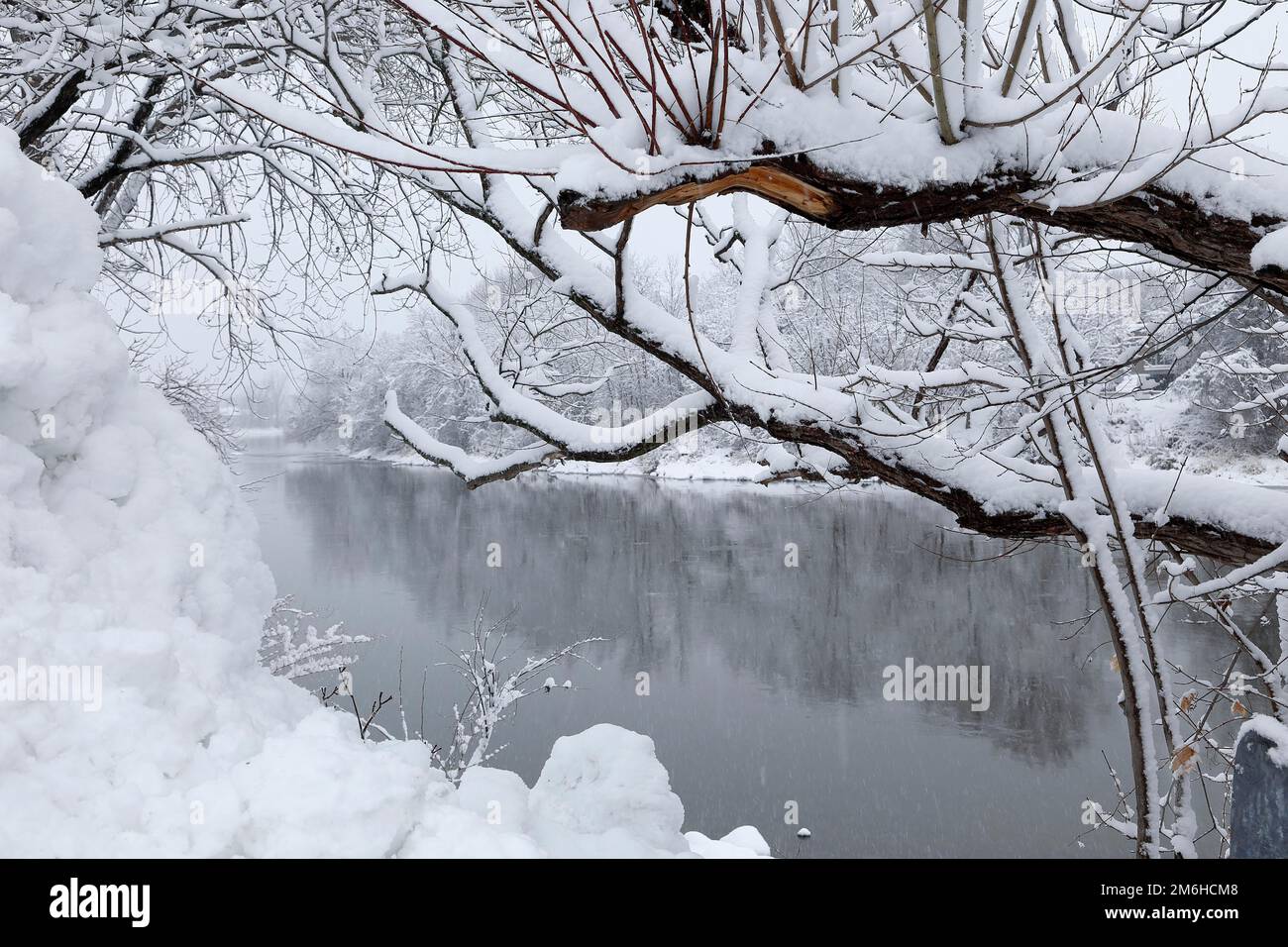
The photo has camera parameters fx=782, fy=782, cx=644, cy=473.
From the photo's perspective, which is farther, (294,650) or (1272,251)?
(294,650)

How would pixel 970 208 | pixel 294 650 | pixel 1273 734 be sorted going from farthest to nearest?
pixel 294 650, pixel 1273 734, pixel 970 208

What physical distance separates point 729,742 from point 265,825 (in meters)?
10.6

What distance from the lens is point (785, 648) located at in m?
14.1

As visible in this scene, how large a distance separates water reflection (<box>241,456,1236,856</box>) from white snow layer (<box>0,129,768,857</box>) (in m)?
3.28

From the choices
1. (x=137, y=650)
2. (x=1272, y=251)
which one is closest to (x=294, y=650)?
(x=137, y=650)

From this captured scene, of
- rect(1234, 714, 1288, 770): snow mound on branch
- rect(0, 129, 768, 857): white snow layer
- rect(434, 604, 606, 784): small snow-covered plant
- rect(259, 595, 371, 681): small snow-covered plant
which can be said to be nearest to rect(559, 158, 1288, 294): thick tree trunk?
rect(0, 129, 768, 857): white snow layer

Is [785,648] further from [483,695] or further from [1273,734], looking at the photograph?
[1273,734]

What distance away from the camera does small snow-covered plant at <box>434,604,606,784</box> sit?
25.7 ft

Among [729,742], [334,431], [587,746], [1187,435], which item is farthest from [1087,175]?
[334,431]

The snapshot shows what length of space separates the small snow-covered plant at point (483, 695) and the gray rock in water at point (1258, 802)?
352 cm

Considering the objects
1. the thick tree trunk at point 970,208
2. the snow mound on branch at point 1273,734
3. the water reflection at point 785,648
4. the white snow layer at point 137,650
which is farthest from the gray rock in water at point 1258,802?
the water reflection at point 785,648

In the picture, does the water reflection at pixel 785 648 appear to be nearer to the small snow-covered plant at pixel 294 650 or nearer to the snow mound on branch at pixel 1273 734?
Answer: the snow mound on branch at pixel 1273 734

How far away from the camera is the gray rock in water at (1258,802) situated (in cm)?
220

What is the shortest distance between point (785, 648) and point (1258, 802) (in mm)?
12002
